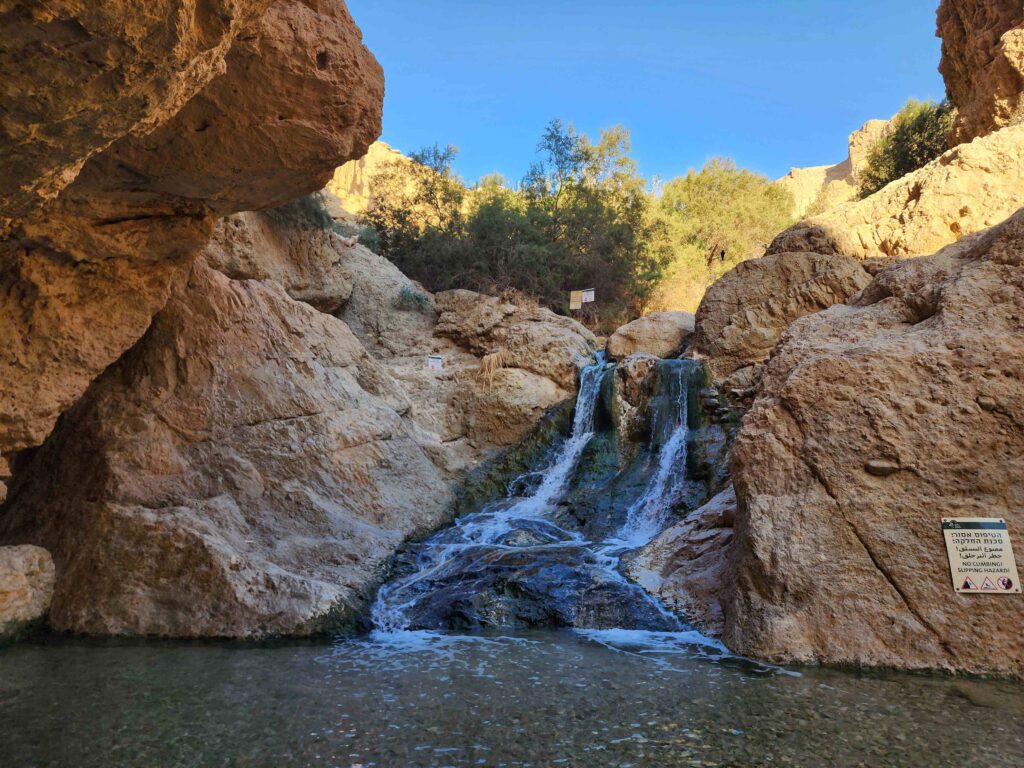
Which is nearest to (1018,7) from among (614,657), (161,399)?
(614,657)

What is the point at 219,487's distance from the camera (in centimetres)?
665

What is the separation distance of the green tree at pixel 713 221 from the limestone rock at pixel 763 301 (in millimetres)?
8088

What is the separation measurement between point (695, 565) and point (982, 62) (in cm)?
1645

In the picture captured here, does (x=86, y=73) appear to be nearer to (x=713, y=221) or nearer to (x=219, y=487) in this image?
(x=219, y=487)

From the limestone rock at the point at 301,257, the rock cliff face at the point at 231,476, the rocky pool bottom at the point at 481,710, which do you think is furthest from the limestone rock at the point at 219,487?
the limestone rock at the point at 301,257

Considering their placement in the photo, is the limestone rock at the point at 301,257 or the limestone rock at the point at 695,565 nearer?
the limestone rock at the point at 695,565

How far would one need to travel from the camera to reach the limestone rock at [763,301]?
11.7 m

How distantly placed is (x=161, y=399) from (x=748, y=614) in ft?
18.4

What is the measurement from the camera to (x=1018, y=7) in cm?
1544

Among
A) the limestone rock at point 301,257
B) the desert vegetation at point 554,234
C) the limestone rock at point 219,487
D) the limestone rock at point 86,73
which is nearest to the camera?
the limestone rock at point 86,73

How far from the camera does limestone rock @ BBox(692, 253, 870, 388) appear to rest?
1172 cm

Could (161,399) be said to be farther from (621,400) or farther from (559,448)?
(621,400)

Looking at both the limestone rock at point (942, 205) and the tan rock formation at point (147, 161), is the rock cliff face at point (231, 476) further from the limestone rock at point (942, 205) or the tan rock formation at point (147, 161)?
the limestone rock at point (942, 205)

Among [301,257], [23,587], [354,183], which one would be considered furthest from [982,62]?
[354,183]
